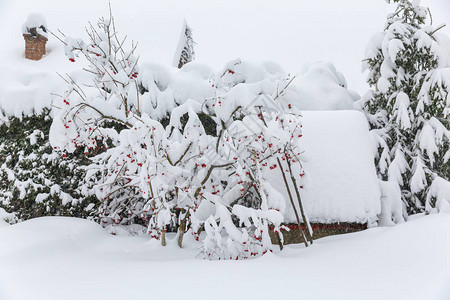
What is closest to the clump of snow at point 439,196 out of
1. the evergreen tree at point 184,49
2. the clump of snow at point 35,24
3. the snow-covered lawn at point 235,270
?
the snow-covered lawn at point 235,270

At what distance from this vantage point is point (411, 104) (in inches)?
247

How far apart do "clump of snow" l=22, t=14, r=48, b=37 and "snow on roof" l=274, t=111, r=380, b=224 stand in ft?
23.9

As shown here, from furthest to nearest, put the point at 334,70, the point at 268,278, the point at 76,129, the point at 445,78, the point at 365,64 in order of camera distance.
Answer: the point at 334,70 < the point at 365,64 < the point at 445,78 < the point at 76,129 < the point at 268,278

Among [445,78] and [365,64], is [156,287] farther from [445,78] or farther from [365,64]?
[365,64]

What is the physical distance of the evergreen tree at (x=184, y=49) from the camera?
11461 millimetres

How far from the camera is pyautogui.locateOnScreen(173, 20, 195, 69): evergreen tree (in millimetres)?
11461

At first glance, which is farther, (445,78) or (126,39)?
(445,78)

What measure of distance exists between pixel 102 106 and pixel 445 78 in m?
5.69

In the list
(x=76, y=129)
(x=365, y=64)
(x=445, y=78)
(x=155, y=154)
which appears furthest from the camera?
(x=365, y=64)

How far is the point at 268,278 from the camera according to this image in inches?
116

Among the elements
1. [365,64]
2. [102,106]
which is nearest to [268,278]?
[102,106]

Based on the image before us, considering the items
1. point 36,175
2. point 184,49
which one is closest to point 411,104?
point 36,175

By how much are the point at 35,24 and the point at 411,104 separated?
30.9 feet

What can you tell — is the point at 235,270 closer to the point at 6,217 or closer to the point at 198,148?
the point at 198,148
